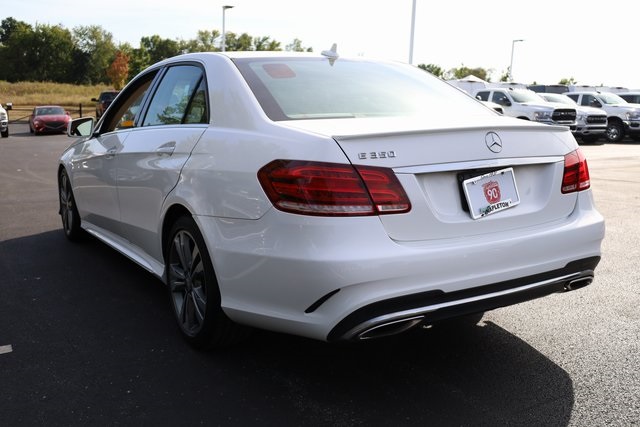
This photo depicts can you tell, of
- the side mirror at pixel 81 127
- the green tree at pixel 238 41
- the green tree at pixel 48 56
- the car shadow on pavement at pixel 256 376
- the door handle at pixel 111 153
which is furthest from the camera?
the green tree at pixel 238 41

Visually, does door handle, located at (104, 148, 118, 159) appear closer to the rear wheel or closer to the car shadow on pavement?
the car shadow on pavement

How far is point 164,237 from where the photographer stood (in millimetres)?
3719

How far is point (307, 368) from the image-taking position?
324cm

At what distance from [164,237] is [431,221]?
1.75 m

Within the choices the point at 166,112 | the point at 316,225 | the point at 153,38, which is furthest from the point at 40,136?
the point at 153,38

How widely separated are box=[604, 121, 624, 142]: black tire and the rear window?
2318 centimetres

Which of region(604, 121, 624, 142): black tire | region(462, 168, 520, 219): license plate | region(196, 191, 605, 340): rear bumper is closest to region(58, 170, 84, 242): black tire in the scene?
region(196, 191, 605, 340): rear bumper

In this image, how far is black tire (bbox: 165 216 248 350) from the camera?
3174mm

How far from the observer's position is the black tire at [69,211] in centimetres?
588

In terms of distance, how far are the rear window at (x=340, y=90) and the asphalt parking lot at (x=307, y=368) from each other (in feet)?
4.27

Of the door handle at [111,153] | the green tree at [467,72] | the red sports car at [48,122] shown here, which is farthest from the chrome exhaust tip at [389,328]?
the green tree at [467,72]

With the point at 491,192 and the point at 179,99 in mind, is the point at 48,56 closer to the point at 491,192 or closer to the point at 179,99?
the point at 179,99

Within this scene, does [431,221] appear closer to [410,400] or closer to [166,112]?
[410,400]

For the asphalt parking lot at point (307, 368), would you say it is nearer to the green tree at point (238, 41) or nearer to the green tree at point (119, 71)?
the green tree at point (119, 71)
